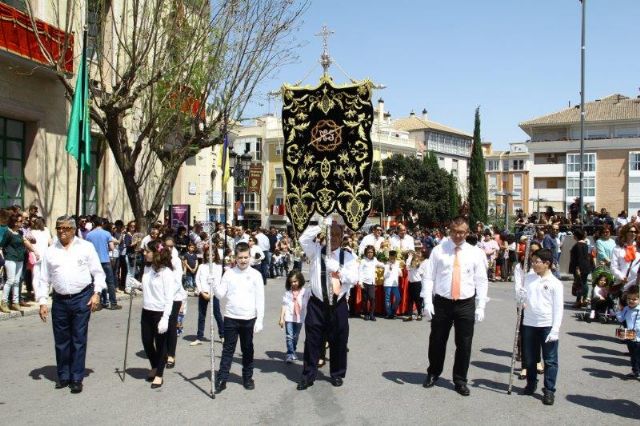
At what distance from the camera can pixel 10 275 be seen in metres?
12.4

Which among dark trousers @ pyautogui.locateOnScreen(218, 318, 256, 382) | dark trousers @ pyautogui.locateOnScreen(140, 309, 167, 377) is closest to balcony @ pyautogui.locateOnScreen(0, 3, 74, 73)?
dark trousers @ pyautogui.locateOnScreen(140, 309, 167, 377)

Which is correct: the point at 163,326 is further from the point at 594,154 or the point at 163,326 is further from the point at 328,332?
the point at 594,154

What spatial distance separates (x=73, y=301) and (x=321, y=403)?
10.0 feet

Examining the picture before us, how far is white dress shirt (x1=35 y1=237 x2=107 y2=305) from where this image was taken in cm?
770

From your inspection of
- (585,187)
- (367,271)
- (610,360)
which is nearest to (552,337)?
(610,360)

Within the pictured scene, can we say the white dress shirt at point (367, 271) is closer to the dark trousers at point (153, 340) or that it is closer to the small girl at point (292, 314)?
the small girl at point (292, 314)

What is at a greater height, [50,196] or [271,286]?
[50,196]

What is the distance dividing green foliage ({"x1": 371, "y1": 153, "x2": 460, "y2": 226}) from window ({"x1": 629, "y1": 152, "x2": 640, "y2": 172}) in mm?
16412

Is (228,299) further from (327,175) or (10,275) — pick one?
(10,275)

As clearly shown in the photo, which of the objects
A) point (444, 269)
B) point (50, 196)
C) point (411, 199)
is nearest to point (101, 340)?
point (444, 269)

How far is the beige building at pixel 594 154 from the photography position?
59562mm

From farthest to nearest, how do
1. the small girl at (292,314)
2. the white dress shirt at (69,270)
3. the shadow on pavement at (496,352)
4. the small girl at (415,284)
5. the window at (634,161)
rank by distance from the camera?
1. the window at (634,161)
2. the small girl at (415,284)
3. the shadow on pavement at (496,352)
4. the small girl at (292,314)
5. the white dress shirt at (69,270)

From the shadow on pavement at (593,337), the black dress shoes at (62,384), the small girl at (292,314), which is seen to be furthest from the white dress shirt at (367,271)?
the black dress shoes at (62,384)

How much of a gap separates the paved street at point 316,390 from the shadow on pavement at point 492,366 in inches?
1.6
